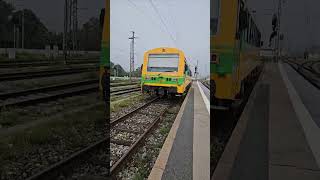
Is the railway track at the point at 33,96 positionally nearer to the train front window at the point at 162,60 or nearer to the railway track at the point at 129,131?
the railway track at the point at 129,131

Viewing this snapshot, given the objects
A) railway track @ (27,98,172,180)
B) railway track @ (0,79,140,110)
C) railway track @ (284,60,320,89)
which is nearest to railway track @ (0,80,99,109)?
railway track @ (0,79,140,110)

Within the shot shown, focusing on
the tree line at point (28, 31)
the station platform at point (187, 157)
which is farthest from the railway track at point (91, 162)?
the tree line at point (28, 31)

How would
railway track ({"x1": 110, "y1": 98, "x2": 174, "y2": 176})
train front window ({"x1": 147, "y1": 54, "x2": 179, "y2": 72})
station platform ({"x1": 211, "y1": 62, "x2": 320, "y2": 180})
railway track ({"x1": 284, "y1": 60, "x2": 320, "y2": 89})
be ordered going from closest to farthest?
railway track ({"x1": 110, "y1": 98, "x2": 174, "y2": 176}) → train front window ({"x1": 147, "y1": 54, "x2": 179, "y2": 72}) → station platform ({"x1": 211, "y1": 62, "x2": 320, "y2": 180}) → railway track ({"x1": 284, "y1": 60, "x2": 320, "y2": 89})

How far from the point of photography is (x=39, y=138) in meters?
5.45

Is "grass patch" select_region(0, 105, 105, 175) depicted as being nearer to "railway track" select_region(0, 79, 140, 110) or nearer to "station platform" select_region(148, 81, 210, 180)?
"station platform" select_region(148, 81, 210, 180)

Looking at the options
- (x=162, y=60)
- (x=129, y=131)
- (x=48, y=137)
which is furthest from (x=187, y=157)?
(x=48, y=137)

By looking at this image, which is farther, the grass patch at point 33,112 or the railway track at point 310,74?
the railway track at point 310,74

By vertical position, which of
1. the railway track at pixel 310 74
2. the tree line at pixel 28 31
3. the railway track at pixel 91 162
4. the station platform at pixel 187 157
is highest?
the tree line at pixel 28 31

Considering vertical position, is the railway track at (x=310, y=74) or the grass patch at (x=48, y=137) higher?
the railway track at (x=310, y=74)

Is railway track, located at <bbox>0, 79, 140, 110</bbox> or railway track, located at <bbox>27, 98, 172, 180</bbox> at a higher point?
railway track, located at <bbox>0, 79, 140, 110</bbox>

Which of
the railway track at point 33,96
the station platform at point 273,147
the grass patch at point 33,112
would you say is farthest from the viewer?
the railway track at point 33,96

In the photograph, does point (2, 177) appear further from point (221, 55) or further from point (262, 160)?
point (221, 55)

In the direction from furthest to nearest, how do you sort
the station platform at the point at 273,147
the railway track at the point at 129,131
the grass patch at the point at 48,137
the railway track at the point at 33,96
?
the railway track at the point at 33,96
the grass patch at the point at 48,137
the station platform at the point at 273,147
the railway track at the point at 129,131

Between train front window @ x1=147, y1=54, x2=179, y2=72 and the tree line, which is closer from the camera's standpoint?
train front window @ x1=147, y1=54, x2=179, y2=72
